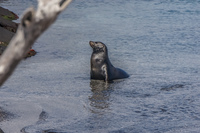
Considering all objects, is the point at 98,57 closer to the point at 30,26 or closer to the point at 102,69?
the point at 102,69

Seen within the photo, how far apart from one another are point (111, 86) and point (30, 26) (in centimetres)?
749

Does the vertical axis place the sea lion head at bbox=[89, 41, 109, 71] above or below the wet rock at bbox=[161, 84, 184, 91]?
above

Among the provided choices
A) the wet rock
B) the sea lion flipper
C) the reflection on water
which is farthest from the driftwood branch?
the sea lion flipper

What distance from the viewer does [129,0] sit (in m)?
33.6

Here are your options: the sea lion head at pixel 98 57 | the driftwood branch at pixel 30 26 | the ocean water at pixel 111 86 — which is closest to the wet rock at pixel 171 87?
the ocean water at pixel 111 86

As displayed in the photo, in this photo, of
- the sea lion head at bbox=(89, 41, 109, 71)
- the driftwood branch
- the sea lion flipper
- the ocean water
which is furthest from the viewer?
the sea lion head at bbox=(89, 41, 109, 71)

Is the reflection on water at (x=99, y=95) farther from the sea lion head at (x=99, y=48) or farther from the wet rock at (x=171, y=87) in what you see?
the wet rock at (x=171, y=87)

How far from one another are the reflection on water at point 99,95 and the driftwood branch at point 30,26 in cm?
534

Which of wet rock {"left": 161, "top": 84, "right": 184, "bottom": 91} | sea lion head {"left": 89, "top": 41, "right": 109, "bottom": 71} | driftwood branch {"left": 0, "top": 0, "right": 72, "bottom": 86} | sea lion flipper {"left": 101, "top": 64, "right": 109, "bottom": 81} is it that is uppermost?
driftwood branch {"left": 0, "top": 0, "right": 72, "bottom": 86}

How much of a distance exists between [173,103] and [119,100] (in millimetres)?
1033

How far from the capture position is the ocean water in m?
7.27

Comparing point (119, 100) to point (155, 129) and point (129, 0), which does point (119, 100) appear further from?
point (129, 0)

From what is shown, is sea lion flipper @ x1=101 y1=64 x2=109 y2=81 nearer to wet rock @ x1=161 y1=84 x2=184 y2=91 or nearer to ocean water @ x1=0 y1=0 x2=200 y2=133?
ocean water @ x1=0 y1=0 x2=200 y2=133

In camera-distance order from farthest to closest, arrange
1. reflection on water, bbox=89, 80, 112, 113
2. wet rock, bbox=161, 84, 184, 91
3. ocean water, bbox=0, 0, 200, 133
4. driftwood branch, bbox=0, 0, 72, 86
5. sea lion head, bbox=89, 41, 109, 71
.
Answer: sea lion head, bbox=89, 41, 109, 71, wet rock, bbox=161, 84, 184, 91, reflection on water, bbox=89, 80, 112, 113, ocean water, bbox=0, 0, 200, 133, driftwood branch, bbox=0, 0, 72, 86
